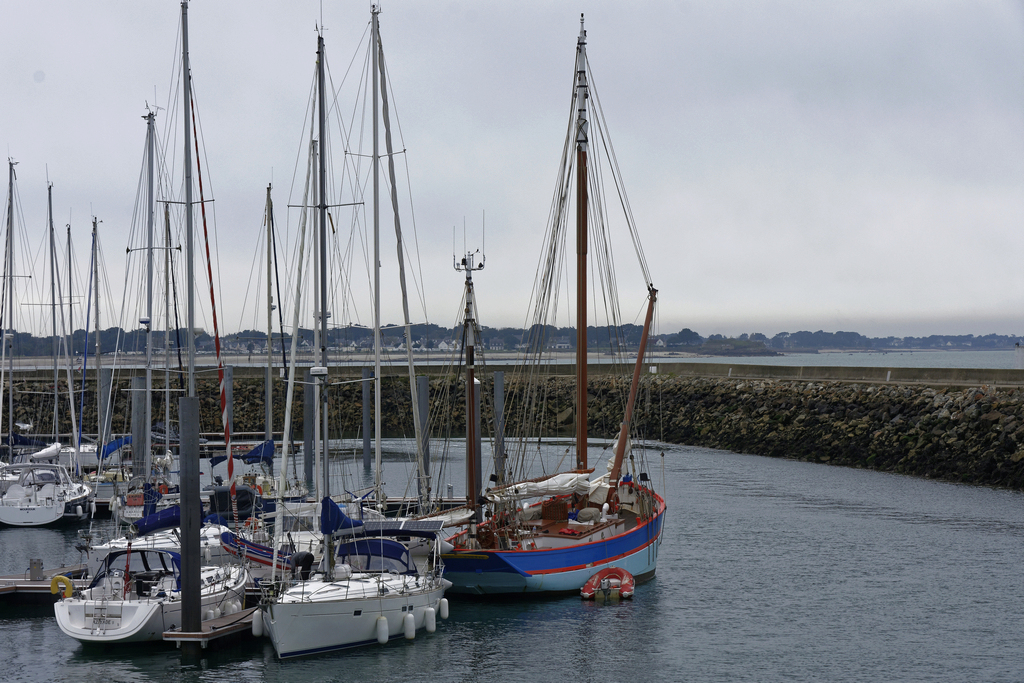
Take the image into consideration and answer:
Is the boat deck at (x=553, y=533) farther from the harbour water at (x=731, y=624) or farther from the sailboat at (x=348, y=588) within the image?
the sailboat at (x=348, y=588)

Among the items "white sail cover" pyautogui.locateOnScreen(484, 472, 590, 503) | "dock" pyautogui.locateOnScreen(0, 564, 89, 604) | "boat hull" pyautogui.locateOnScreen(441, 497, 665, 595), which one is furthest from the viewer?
"white sail cover" pyautogui.locateOnScreen(484, 472, 590, 503)

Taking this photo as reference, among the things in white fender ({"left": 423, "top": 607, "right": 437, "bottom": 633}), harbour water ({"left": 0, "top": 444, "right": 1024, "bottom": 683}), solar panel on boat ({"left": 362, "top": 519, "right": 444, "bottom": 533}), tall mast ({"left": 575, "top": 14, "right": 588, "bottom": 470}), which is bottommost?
harbour water ({"left": 0, "top": 444, "right": 1024, "bottom": 683})

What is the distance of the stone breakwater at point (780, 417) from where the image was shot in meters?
52.3

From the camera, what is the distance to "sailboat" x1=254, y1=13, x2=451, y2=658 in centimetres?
2123

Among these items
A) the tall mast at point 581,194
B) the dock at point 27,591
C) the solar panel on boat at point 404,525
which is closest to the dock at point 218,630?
the solar panel on boat at point 404,525

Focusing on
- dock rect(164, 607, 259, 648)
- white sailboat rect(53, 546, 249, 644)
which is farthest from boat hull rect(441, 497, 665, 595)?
white sailboat rect(53, 546, 249, 644)

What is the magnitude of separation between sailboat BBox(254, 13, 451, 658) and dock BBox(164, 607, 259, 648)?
41 cm

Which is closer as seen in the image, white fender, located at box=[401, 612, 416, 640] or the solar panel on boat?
white fender, located at box=[401, 612, 416, 640]

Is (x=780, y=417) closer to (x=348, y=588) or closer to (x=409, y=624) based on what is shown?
(x=409, y=624)

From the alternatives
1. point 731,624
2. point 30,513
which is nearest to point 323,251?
point 731,624

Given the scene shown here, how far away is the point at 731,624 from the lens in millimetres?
25391

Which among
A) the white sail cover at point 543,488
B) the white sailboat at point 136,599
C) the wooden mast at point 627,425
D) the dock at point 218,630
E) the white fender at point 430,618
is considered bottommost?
the white fender at point 430,618

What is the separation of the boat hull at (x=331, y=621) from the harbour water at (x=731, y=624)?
1.00 ft

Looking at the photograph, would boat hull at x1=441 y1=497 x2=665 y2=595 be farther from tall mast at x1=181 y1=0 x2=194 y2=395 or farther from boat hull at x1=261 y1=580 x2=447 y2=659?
tall mast at x1=181 y1=0 x2=194 y2=395
